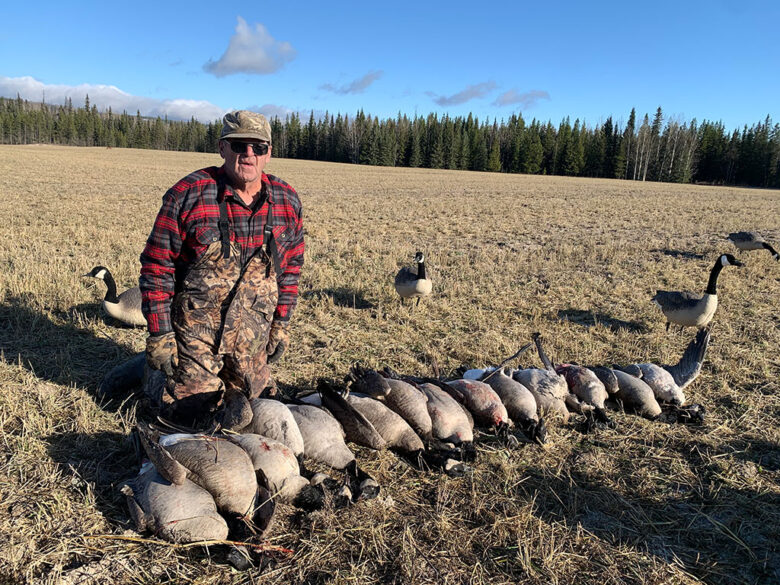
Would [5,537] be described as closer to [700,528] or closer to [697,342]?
[700,528]

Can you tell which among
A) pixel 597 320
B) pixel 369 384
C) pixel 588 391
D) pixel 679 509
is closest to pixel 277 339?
pixel 369 384

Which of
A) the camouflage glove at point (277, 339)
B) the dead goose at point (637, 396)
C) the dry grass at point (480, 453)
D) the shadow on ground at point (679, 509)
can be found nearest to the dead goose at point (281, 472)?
the dry grass at point (480, 453)

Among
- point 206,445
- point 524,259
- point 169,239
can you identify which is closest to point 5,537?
point 206,445

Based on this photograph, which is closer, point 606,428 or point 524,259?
point 606,428

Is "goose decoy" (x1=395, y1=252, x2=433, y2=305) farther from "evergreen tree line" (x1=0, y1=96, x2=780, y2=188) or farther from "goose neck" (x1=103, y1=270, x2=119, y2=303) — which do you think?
"evergreen tree line" (x1=0, y1=96, x2=780, y2=188)

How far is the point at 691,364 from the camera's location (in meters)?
5.44

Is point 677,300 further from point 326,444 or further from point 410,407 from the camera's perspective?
point 326,444

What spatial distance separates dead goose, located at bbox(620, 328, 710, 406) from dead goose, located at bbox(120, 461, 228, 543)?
14.0ft

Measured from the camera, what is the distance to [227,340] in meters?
4.11

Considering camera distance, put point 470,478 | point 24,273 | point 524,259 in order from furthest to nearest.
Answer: point 524,259 < point 24,273 < point 470,478

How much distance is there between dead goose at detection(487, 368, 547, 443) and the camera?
427cm

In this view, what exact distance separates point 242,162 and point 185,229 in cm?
69

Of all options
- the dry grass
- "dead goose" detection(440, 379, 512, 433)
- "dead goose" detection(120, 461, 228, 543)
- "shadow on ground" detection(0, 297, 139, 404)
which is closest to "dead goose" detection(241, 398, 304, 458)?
the dry grass

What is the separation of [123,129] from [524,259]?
426 feet
